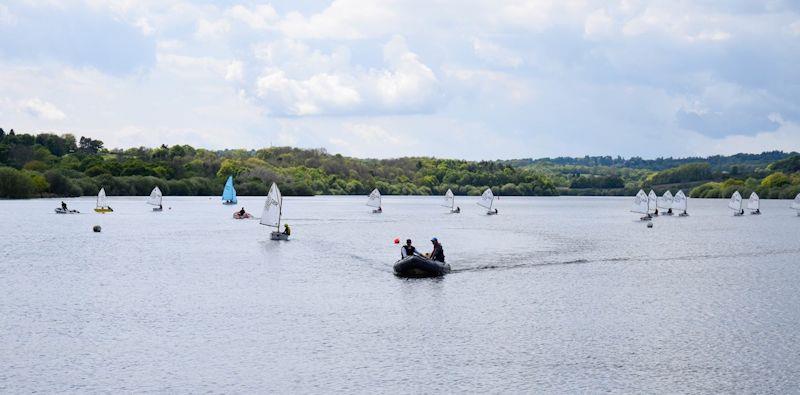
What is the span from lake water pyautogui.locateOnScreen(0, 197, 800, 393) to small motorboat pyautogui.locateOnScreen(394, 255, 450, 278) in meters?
0.95

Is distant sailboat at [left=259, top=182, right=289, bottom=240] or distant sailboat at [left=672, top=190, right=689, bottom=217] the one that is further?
distant sailboat at [left=672, top=190, right=689, bottom=217]

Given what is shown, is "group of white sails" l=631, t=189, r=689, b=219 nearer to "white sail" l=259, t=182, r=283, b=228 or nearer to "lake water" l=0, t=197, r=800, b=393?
"lake water" l=0, t=197, r=800, b=393

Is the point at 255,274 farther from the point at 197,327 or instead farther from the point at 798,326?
the point at 798,326

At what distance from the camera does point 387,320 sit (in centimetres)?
3800

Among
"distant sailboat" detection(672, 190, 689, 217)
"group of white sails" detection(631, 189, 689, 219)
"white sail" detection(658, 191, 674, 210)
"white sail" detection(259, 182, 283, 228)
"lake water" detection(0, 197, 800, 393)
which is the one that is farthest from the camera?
"white sail" detection(658, 191, 674, 210)

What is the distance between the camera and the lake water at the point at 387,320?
27375mm

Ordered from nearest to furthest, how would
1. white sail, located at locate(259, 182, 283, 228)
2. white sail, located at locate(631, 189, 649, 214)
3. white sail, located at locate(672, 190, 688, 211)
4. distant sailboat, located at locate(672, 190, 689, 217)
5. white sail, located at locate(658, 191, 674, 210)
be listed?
white sail, located at locate(259, 182, 283, 228) < white sail, located at locate(631, 189, 649, 214) < distant sailboat, located at locate(672, 190, 689, 217) < white sail, located at locate(672, 190, 688, 211) < white sail, located at locate(658, 191, 674, 210)

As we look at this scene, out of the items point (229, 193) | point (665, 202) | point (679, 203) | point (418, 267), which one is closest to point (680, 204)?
point (679, 203)

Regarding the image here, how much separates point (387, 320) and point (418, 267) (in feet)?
44.3

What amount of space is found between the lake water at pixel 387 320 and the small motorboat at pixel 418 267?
95cm

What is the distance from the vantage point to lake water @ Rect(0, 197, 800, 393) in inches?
1078

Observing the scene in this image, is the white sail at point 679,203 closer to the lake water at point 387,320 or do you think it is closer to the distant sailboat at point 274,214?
the lake water at point 387,320

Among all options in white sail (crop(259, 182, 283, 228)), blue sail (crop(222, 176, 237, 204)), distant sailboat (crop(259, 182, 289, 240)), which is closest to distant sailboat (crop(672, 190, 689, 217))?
blue sail (crop(222, 176, 237, 204))

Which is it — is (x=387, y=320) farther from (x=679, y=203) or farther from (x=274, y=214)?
(x=679, y=203)
